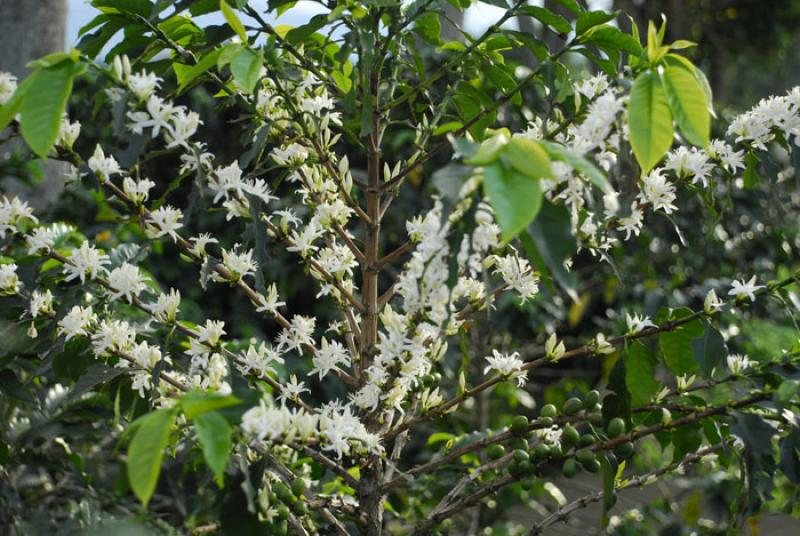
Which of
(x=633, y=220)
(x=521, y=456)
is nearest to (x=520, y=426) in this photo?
(x=521, y=456)

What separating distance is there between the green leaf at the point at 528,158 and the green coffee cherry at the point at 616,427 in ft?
1.12

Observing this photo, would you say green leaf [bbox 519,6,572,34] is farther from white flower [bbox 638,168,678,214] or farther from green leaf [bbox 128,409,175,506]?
green leaf [bbox 128,409,175,506]

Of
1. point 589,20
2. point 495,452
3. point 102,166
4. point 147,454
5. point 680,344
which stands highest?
point 589,20

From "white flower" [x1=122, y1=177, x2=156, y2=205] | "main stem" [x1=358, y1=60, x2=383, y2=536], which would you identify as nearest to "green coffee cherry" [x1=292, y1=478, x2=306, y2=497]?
"main stem" [x1=358, y1=60, x2=383, y2=536]

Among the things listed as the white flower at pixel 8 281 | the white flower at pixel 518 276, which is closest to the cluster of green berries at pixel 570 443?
the white flower at pixel 518 276

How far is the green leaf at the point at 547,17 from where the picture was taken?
822mm

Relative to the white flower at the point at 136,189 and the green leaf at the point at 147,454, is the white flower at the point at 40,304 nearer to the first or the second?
the white flower at the point at 136,189

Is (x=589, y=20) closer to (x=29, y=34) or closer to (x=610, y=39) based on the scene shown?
(x=610, y=39)

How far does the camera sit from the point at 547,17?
0.83 meters

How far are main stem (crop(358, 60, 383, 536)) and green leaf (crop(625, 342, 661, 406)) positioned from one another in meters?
0.27

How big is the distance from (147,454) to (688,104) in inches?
17.5

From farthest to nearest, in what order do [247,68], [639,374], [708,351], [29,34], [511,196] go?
1. [29,34]
2. [639,374]
3. [708,351]
4. [247,68]
5. [511,196]

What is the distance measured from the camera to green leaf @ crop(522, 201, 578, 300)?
51 centimetres

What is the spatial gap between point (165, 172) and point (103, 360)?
2.20 metres
